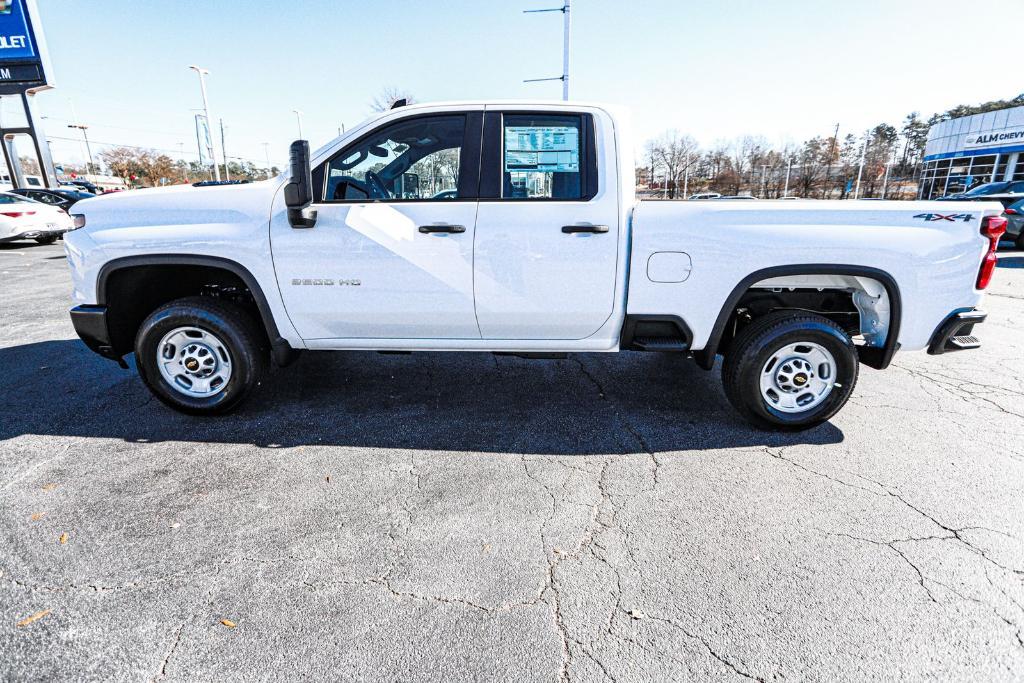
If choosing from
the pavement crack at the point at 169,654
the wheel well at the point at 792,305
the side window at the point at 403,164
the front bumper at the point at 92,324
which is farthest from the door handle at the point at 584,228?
the front bumper at the point at 92,324

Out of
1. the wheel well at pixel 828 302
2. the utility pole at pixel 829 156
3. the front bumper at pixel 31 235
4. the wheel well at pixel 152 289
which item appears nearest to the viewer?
the wheel well at pixel 828 302

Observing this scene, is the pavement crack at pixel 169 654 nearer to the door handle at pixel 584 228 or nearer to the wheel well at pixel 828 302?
the door handle at pixel 584 228

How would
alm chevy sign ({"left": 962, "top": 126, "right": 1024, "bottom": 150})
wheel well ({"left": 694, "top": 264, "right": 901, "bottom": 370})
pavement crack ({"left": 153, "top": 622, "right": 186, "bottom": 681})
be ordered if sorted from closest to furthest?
pavement crack ({"left": 153, "top": 622, "right": 186, "bottom": 681}) < wheel well ({"left": 694, "top": 264, "right": 901, "bottom": 370}) < alm chevy sign ({"left": 962, "top": 126, "right": 1024, "bottom": 150})

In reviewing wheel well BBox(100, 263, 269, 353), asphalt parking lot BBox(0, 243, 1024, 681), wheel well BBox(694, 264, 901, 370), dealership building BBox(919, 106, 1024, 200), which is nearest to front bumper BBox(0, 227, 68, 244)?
asphalt parking lot BBox(0, 243, 1024, 681)

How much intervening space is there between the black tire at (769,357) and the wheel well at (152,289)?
3.20 metres

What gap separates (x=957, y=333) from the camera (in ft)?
11.1

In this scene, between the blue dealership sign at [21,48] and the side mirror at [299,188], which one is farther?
the blue dealership sign at [21,48]

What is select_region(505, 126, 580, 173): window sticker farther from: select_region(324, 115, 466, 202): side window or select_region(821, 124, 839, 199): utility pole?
select_region(821, 124, 839, 199): utility pole

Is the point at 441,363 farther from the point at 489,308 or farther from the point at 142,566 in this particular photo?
the point at 142,566

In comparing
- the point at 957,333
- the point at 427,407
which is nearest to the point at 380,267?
the point at 427,407

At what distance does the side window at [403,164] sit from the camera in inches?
133

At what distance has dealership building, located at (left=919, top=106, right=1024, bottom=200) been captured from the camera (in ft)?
98.1

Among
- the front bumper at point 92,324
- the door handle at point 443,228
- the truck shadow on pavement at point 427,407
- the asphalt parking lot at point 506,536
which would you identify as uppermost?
the door handle at point 443,228

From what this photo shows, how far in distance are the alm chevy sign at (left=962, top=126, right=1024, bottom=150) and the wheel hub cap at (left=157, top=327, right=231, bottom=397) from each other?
40.4 m
